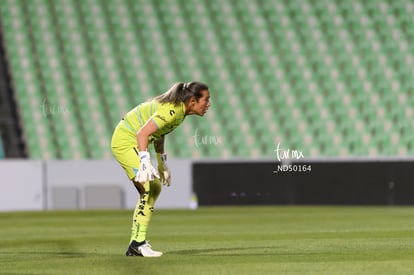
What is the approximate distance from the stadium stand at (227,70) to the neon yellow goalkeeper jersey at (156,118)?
1867cm

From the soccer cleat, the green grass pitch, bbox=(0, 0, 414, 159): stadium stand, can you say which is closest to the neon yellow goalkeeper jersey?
the soccer cleat

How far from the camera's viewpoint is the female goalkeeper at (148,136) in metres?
8.88

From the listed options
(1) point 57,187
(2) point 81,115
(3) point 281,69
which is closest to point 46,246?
(1) point 57,187

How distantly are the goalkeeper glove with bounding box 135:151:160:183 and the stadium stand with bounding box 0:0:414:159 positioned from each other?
19063mm

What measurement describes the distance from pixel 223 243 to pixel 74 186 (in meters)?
13.7

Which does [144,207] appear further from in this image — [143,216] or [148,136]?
[148,136]

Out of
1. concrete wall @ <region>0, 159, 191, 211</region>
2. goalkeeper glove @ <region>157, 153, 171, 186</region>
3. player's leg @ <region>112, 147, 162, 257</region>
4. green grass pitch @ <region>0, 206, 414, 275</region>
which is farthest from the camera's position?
concrete wall @ <region>0, 159, 191, 211</region>

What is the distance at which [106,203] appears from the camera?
82.2 feet

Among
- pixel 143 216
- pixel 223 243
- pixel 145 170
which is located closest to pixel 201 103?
pixel 145 170

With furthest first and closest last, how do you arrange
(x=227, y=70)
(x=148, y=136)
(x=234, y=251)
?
(x=227, y=70) → (x=234, y=251) → (x=148, y=136)

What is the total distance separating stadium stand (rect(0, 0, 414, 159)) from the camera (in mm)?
28453

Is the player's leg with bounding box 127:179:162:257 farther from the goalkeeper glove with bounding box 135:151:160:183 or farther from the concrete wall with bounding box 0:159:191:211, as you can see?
the concrete wall with bounding box 0:159:191:211

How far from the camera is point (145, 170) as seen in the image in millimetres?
8922

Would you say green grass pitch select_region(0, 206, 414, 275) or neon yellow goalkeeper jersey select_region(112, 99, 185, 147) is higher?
neon yellow goalkeeper jersey select_region(112, 99, 185, 147)
